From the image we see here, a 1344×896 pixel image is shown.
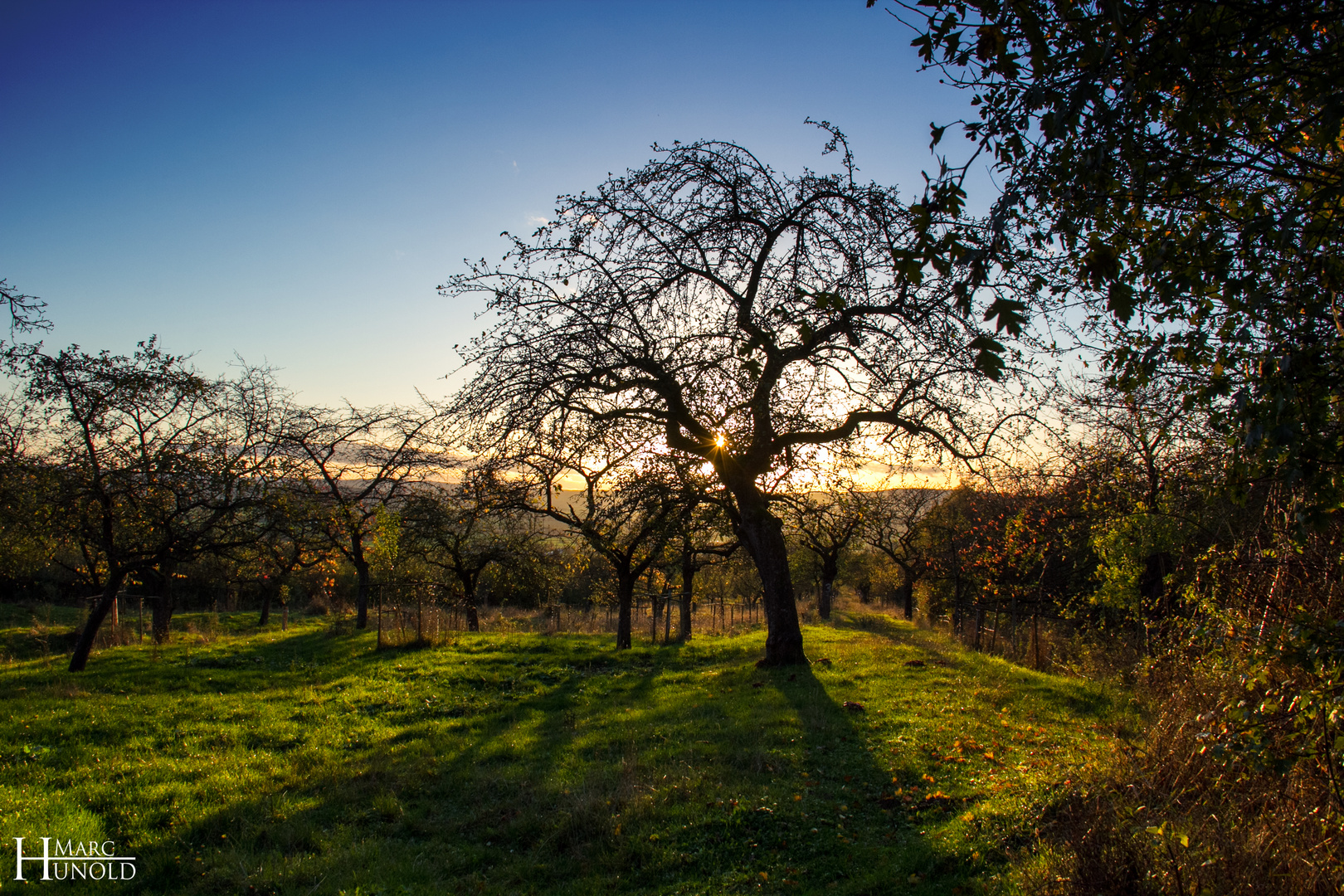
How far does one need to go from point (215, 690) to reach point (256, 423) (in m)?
9.47

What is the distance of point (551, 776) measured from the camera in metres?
7.43

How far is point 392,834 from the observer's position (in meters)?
6.15

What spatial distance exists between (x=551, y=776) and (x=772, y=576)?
670 cm

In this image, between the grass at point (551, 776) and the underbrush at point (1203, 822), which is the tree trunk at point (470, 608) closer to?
the grass at point (551, 776)

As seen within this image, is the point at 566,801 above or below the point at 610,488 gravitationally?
below

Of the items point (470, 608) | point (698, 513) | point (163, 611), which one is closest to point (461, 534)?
point (470, 608)

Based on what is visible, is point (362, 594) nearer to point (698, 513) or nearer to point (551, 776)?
point (698, 513)

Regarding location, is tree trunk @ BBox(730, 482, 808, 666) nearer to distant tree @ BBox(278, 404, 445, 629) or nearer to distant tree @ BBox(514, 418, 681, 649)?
distant tree @ BBox(514, 418, 681, 649)

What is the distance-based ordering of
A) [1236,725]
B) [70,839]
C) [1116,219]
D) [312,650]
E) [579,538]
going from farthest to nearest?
[579,538], [312,650], [70,839], [1116,219], [1236,725]

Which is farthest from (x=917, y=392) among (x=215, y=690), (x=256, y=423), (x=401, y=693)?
(x=256, y=423)

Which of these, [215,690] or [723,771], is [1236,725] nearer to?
[723,771]

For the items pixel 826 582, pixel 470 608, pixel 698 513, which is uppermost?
pixel 698 513

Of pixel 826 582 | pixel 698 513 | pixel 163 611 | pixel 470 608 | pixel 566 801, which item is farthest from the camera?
pixel 826 582

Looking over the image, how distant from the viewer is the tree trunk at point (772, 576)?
13094 millimetres
